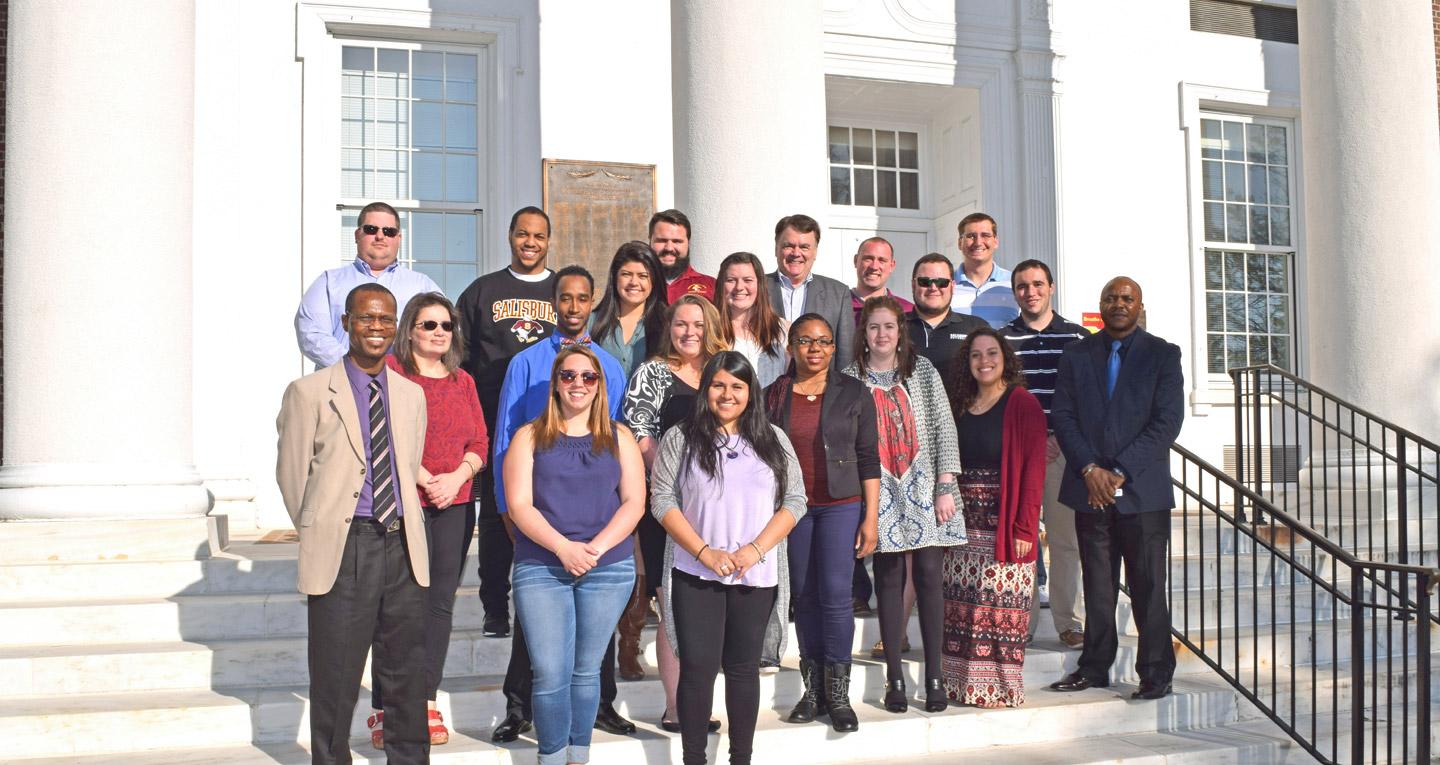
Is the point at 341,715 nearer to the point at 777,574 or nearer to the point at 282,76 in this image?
the point at 777,574

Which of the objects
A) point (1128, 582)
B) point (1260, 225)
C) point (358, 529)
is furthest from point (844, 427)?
point (1260, 225)

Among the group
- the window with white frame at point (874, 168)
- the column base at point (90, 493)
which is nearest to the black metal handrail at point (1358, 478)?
the window with white frame at point (874, 168)

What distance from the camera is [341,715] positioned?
14.9ft

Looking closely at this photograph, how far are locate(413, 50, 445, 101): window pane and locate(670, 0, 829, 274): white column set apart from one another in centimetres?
312

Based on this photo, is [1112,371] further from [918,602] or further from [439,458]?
[439,458]

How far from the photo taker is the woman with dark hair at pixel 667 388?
5281 millimetres

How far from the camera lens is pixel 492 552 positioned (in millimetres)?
5723

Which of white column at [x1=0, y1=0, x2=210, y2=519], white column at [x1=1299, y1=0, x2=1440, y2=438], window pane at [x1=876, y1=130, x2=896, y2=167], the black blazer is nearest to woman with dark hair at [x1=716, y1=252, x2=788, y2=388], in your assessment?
the black blazer

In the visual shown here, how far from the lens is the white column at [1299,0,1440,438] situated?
9.52 m

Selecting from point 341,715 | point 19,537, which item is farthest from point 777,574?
point 19,537

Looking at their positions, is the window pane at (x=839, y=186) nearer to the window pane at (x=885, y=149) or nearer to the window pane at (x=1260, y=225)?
the window pane at (x=885, y=149)

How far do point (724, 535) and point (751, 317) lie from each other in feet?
4.18

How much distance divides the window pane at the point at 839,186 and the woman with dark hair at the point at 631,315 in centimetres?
590

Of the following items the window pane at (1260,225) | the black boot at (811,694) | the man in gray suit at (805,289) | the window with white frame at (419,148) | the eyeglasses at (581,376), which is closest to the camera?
the eyeglasses at (581,376)
